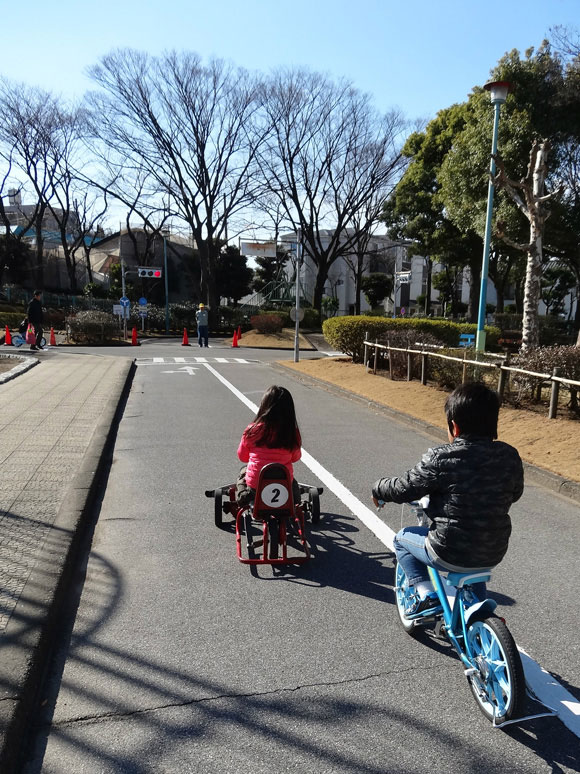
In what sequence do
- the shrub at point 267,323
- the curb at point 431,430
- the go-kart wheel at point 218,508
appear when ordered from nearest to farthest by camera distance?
the go-kart wheel at point 218,508 → the curb at point 431,430 → the shrub at point 267,323

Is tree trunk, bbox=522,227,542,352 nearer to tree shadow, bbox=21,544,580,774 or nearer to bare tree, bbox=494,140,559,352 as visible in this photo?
bare tree, bbox=494,140,559,352

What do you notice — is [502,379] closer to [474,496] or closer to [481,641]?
[474,496]

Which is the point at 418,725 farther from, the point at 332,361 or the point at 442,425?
the point at 332,361

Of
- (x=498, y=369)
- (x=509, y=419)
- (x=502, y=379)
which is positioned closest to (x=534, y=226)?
(x=498, y=369)

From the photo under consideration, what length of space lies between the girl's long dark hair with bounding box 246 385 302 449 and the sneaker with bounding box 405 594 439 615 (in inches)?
58.7

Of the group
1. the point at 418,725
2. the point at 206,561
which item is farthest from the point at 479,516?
the point at 206,561

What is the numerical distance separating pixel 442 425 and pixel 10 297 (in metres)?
41.8

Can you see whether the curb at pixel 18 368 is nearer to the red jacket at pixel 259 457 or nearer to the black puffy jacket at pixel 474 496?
the red jacket at pixel 259 457

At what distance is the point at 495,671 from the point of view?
235 cm

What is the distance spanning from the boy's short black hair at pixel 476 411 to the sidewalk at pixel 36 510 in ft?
7.44

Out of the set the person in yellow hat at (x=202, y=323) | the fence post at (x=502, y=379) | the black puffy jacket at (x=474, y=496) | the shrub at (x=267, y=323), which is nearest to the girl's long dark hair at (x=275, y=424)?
the black puffy jacket at (x=474, y=496)

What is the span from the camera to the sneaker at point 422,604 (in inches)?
112

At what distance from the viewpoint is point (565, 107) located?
1630 centimetres

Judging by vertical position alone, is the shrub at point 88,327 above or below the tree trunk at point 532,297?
below
